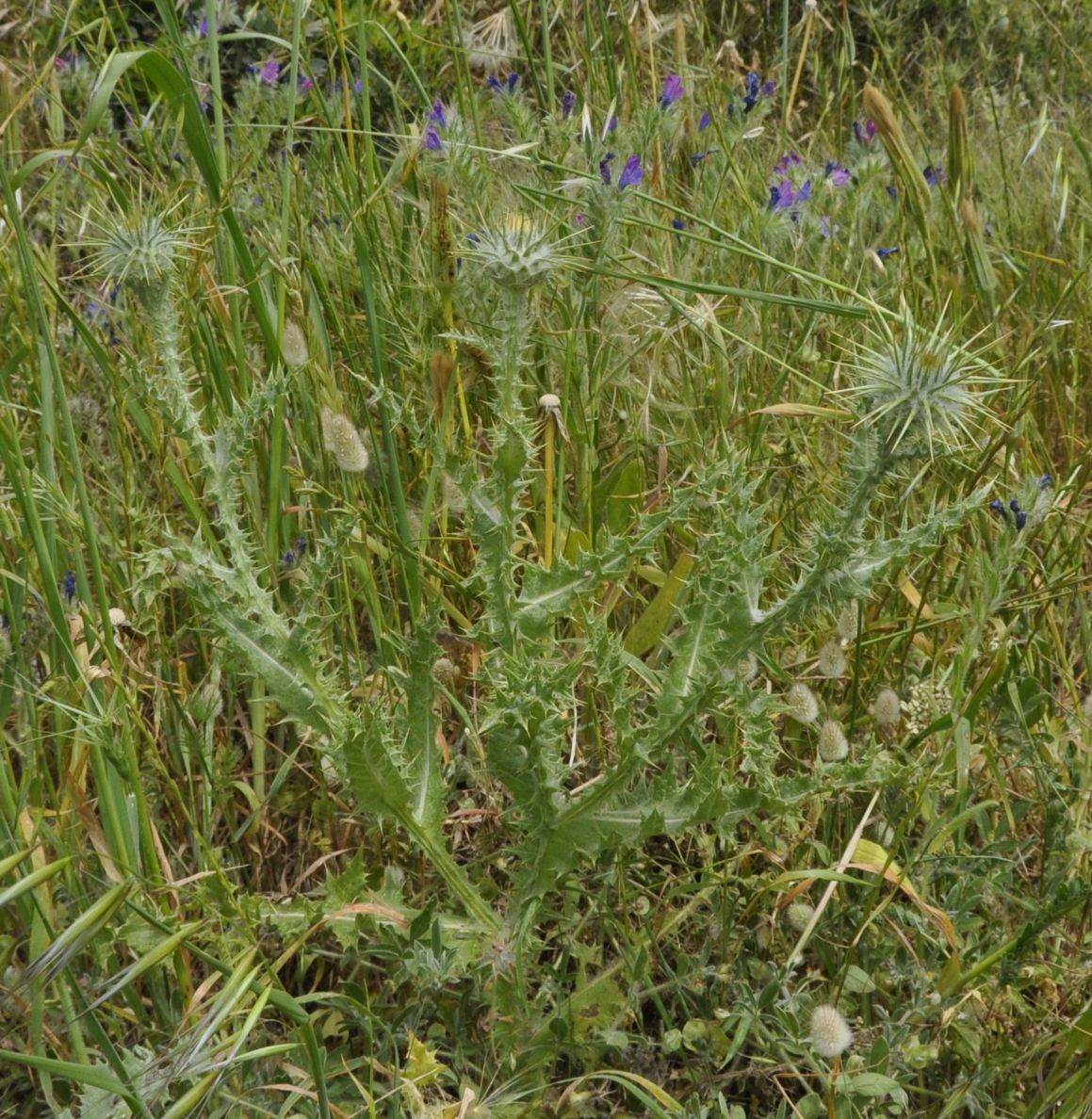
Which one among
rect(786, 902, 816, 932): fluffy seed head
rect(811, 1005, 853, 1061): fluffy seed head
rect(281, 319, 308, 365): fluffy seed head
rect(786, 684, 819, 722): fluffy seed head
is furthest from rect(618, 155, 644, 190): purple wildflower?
rect(811, 1005, 853, 1061): fluffy seed head

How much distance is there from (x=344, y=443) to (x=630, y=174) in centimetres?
63

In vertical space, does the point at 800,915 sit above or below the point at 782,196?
below

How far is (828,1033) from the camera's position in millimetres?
1468

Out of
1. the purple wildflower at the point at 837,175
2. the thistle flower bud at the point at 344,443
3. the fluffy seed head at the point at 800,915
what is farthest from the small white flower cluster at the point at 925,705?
the purple wildflower at the point at 837,175

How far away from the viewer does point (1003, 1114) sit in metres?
1.56

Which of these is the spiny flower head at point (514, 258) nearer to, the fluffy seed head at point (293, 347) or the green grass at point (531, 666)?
the green grass at point (531, 666)

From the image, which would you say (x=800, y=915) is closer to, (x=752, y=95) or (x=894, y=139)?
(x=894, y=139)

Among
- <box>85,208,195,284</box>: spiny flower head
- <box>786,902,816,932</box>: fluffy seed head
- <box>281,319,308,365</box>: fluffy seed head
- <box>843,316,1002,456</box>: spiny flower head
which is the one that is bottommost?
<box>786,902,816,932</box>: fluffy seed head

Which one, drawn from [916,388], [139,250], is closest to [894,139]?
[916,388]

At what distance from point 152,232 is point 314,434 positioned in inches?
22.7

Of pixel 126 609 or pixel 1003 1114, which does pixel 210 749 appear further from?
pixel 1003 1114

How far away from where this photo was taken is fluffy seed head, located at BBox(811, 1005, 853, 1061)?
1.46 meters

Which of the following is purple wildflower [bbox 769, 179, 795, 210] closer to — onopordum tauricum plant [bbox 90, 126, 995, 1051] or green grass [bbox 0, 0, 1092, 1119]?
green grass [bbox 0, 0, 1092, 1119]

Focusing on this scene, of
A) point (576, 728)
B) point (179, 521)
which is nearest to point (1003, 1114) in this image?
point (576, 728)
